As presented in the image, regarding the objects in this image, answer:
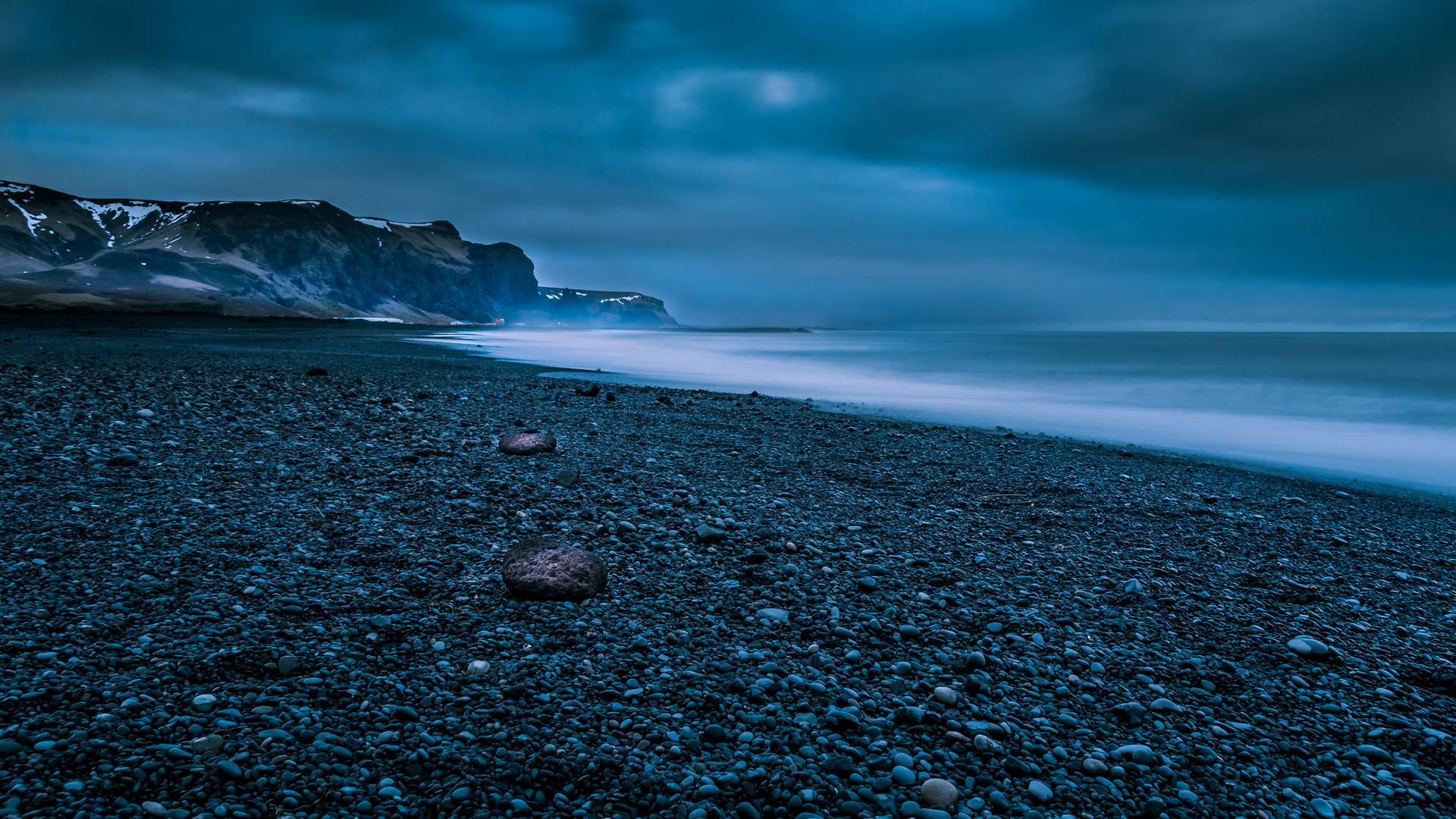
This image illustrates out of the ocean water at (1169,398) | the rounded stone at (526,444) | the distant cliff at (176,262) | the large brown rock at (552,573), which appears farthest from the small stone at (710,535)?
the distant cliff at (176,262)

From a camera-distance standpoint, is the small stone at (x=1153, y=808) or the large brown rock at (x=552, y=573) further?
the large brown rock at (x=552, y=573)

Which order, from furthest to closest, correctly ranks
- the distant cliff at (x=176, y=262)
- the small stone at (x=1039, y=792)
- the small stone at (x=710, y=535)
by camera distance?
the distant cliff at (x=176, y=262) < the small stone at (x=710, y=535) < the small stone at (x=1039, y=792)

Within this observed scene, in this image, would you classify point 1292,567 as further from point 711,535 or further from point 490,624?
point 490,624

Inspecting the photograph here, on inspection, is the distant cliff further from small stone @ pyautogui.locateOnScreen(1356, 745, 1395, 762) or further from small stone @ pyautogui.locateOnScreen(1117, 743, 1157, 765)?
small stone @ pyautogui.locateOnScreen(1356, 745, 1395, 762)

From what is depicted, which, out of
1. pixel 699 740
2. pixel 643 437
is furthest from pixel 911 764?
pixel 643 437

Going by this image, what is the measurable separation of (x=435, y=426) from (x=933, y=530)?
306 inches

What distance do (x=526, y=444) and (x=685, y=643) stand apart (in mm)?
5498

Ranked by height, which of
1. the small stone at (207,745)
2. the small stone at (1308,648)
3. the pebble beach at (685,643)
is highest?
the small stone at (1308,648)

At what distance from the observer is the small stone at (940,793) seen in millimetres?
2965

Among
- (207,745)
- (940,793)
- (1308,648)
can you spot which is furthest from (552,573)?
(1308,648)

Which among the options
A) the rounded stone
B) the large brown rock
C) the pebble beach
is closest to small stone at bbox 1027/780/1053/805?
the pebble beach

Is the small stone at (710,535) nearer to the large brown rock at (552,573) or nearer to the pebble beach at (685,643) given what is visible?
the pebble beach at (685,643)

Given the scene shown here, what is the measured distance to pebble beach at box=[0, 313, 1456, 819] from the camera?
9.81ft

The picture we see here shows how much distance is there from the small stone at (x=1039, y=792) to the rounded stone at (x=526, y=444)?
24.0 ft
